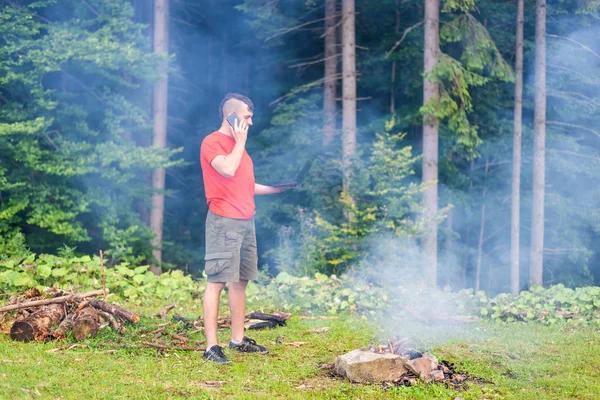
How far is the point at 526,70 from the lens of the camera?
52.9 feet

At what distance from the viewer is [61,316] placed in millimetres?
5570

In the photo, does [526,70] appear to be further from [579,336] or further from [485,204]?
[579,336]

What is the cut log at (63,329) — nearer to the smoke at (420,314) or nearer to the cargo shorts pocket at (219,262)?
the cargo shorts pocket at (219,262)

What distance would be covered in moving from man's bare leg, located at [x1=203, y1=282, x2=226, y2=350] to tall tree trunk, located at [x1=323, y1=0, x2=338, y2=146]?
9.44 meters

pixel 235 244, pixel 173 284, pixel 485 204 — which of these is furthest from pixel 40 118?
pixel 485 204

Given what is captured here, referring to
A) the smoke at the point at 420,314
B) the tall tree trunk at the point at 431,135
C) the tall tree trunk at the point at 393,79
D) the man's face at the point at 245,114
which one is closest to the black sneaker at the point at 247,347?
the smoke at the point at 420,314

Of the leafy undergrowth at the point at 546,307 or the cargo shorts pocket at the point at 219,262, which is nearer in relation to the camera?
the cargo shorts pocket at the point at 219,262

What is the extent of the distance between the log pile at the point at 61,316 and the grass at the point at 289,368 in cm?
10

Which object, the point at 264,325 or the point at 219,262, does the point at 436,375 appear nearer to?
the point at 219,262

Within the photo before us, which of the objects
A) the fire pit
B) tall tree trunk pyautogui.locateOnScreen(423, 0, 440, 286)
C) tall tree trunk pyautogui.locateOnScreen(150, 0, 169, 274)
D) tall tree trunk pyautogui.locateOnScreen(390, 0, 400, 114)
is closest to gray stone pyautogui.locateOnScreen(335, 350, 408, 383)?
the fire pit

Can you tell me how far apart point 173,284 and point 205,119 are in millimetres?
10690

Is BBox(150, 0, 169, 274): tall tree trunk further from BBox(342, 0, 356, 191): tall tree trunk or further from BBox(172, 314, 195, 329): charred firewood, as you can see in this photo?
BBox(172, 314, 195, 329): charred firewood

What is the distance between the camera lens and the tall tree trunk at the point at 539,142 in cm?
1441

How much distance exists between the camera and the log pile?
17.4 feet
